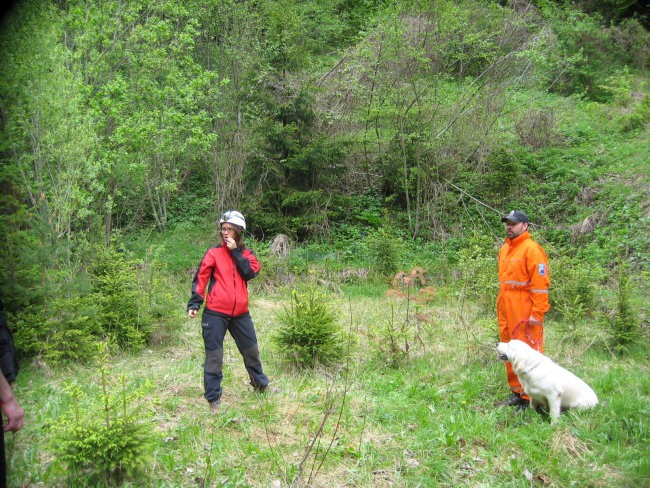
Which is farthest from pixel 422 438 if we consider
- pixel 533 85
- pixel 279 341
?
pixel 533 85

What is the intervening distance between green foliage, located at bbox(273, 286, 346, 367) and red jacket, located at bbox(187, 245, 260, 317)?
1.38 meters

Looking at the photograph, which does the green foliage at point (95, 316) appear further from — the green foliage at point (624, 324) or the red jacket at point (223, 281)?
the green foliage at point (624, 324)

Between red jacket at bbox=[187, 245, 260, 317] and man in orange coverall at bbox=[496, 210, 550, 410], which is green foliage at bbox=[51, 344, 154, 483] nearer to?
red jacket at bbox=[187, 245, 260, 317]

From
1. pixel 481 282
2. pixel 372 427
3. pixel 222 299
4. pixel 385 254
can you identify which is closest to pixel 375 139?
pixel 385 254

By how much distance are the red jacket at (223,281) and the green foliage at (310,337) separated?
1.38m

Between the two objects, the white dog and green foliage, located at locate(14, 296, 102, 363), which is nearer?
the white dog

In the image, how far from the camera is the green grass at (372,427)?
3.75 m

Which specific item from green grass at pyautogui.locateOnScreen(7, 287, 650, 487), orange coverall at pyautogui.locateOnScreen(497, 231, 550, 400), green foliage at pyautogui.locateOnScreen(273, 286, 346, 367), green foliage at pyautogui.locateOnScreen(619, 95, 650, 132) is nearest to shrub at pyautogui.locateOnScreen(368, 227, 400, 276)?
green grass at pyautogui.locateOnScreen(7, 287, 650, 487)

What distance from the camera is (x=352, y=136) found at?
52.7 ft

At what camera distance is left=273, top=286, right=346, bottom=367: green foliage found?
6301 millimetres

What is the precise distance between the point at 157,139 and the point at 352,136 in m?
6.27

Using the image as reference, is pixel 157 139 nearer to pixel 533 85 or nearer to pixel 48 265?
pixel 48 265

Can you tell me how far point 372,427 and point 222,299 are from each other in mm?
1929

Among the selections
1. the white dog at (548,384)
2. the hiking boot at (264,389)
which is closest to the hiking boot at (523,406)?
the white dog at (548,384)
